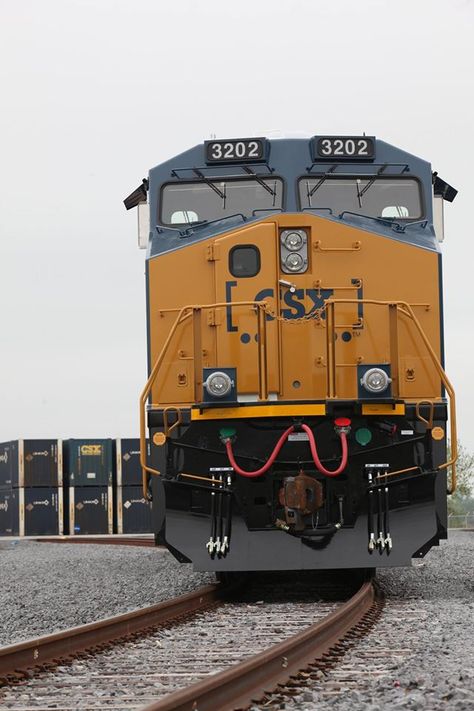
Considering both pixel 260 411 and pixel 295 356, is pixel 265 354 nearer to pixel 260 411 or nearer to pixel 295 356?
pixel 295 356

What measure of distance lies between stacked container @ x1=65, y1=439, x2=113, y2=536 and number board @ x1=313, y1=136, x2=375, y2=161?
1671 centimetres

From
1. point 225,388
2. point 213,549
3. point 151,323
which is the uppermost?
point 151,323

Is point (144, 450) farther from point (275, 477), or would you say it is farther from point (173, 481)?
point (275, 477)

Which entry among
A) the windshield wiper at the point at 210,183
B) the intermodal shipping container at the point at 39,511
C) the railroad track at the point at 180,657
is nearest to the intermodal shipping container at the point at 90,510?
the intermodal shipping container at the point at 39,511

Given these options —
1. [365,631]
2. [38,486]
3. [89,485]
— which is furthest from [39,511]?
[365,631]

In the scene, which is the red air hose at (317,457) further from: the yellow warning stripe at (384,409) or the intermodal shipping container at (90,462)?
the intermodal shipping container at (90,462)

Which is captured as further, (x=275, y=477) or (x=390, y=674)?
(x=275, y=477)

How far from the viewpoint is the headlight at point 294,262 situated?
387 inches

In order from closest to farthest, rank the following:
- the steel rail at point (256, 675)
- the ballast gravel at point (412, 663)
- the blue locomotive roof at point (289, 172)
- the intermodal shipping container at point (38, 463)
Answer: the steel rail at point (256, 675) → the ballast gravel at point (412, 663) → the blue locomotive roof at point (289, 172) → the intermodal shipping container at point (38, 463)

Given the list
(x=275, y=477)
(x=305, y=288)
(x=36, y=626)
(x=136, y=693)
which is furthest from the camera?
(x=305, y=288)

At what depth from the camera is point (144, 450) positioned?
30.3 feet

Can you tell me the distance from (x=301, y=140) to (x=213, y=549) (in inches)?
163

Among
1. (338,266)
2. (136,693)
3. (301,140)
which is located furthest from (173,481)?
(136,693)

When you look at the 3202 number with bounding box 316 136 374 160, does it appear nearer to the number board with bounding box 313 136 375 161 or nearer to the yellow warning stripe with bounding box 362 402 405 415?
the number board with bounding box 313 136 375 161
